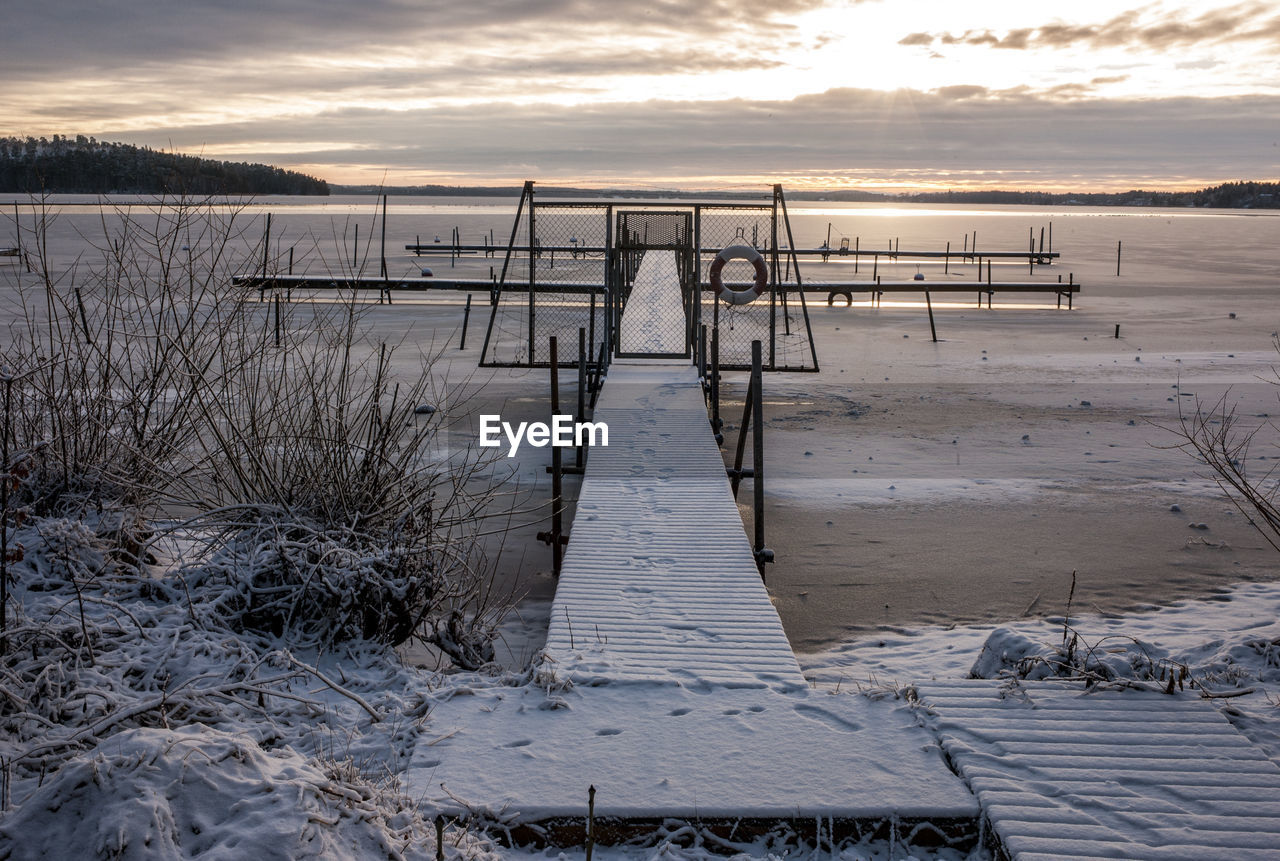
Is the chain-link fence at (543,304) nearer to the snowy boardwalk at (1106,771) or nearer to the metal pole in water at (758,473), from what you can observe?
the metal pole in water at (758,473)

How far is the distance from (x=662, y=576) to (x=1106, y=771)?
2794 millimetres

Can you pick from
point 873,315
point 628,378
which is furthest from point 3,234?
point 628,378

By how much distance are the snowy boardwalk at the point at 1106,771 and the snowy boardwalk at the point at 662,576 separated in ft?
2.77

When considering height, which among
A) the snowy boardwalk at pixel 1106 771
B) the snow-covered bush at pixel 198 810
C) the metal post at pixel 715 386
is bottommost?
the snowy boardwalk at pixel 1106 771

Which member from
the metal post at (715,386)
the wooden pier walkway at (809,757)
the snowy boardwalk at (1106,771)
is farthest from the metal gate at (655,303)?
the snowy boardwalk at (1106,771)

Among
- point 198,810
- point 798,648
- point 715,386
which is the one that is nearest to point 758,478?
point 798,648

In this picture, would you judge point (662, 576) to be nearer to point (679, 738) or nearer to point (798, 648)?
point (798, 648)

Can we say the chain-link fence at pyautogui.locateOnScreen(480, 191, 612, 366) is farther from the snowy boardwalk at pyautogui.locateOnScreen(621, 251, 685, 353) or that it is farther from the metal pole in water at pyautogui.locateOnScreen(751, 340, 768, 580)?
the metal pole in water at pyautogui.locateOnScreen(751, 340, 768, 580)

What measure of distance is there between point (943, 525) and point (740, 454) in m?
1.93

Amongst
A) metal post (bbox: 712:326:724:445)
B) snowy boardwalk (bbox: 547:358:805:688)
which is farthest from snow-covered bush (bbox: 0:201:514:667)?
metal post (bbox: 712:326:724:445)

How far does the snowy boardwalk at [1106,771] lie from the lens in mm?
3234

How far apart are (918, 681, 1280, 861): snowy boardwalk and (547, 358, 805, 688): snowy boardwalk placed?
Result: 84 centimetres

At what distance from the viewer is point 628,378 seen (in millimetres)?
11273

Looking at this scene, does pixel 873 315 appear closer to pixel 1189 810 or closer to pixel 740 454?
pixel 740 454
